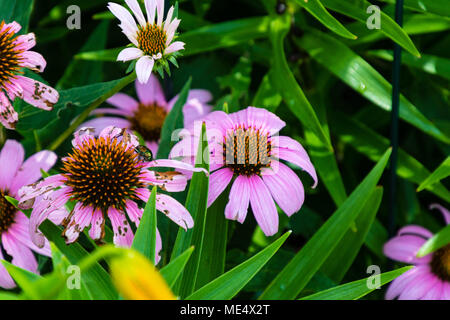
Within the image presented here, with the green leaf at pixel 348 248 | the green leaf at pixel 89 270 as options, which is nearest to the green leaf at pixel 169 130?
the green leaf at pixel 89 270

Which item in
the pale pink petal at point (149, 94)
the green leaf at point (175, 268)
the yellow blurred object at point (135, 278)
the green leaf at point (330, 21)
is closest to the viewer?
the yellow blurred object at point (135, 278)

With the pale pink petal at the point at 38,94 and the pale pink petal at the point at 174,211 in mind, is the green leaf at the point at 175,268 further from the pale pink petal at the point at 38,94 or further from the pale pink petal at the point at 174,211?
the pale pink petal at the point at 38,94

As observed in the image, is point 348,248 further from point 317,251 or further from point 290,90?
point 290,90

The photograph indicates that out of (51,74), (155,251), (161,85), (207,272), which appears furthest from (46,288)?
(51,74)

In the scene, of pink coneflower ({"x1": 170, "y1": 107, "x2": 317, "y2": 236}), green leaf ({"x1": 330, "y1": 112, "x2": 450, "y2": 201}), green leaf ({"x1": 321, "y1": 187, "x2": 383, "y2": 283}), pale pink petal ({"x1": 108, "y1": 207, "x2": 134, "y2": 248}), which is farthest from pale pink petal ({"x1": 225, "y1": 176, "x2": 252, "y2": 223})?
green leaf ({"x1": 330, "y1": 112, "x2": 450, "y2": 201})

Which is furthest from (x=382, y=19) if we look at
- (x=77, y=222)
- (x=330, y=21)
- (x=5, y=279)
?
(x=5, y=279)

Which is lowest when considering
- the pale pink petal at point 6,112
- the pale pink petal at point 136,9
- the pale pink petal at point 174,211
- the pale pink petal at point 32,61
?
the pale pink petal at point 174,211

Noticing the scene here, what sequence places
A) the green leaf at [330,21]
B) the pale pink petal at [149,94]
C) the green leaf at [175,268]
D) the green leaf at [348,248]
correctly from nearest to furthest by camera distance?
the green leaf at [175,268]
the green leaf at [330,21]
the green leaf at [348,248]
the pale pink petal at [149,94]
